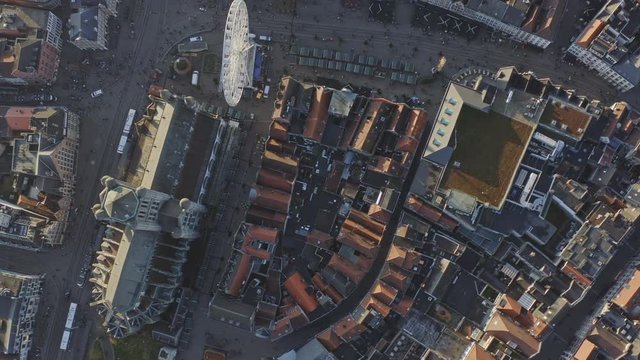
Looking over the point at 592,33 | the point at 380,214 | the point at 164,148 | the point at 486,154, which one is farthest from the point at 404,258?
the point at 592,33

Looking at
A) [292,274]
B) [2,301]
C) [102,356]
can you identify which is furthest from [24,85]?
[292,274]

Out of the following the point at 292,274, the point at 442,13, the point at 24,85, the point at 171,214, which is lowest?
the point at 292,274

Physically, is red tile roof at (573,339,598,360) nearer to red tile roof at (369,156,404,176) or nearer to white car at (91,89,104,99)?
red tile roof at (369,156,404,176)

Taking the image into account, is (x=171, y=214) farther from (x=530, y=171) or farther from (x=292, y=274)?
(x=530, y=171)

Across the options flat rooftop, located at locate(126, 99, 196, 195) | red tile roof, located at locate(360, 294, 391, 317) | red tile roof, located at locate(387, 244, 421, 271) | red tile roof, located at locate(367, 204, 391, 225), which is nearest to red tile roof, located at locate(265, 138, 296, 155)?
flat rooftop, located at locate(126, 99, 196, 195)

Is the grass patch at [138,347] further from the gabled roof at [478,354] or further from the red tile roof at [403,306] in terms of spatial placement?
the gabled roof at [478,354]

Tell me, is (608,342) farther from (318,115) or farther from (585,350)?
(318,115)

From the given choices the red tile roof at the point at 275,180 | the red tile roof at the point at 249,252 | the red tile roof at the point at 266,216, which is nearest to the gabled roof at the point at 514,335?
the red tile roof at the point at 249,252
